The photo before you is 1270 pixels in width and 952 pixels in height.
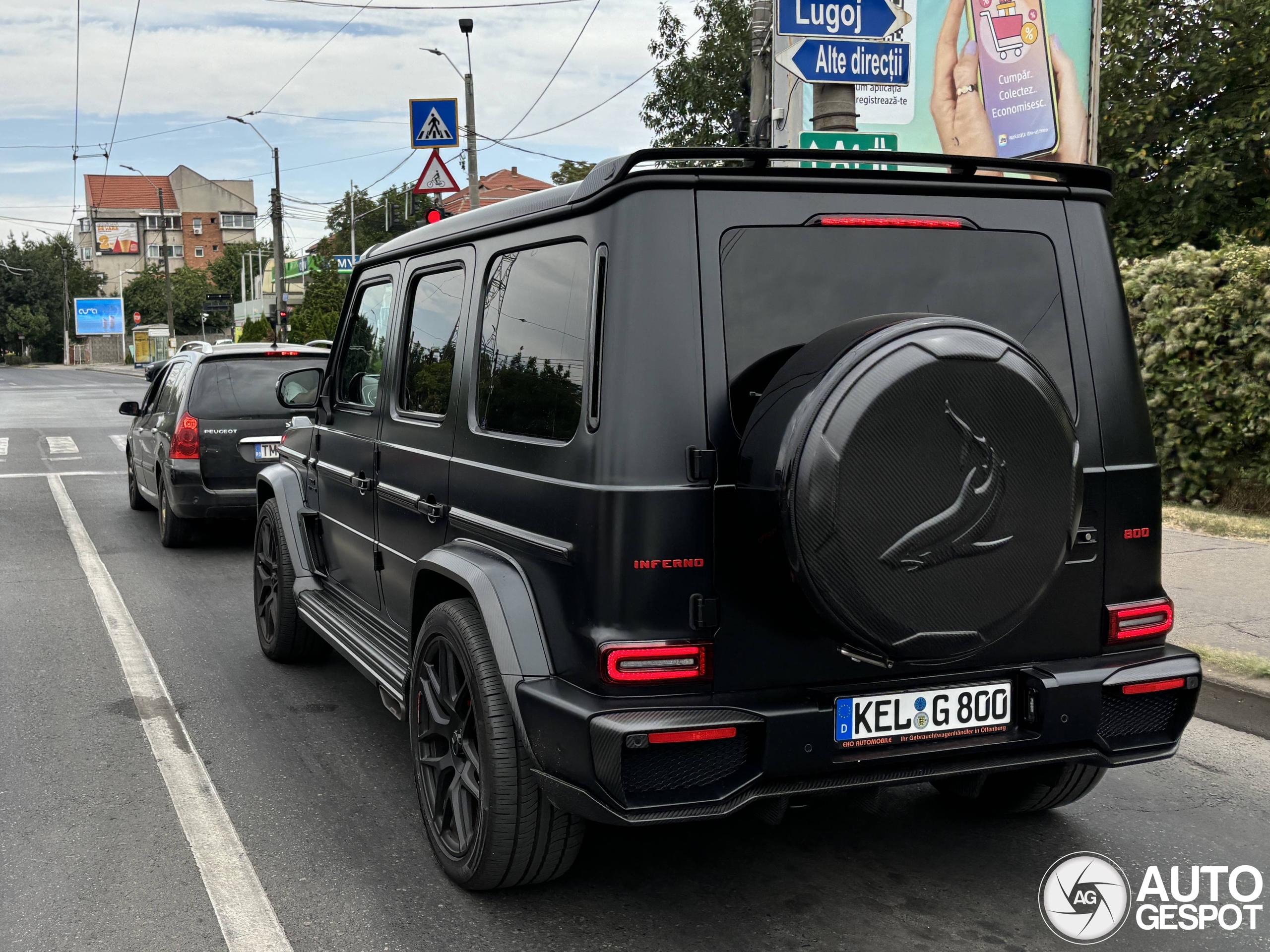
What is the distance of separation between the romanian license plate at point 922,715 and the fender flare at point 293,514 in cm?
333

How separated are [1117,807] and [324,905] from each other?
8.92ft

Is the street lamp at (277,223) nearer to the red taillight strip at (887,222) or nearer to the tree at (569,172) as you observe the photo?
the tree at (569,172)

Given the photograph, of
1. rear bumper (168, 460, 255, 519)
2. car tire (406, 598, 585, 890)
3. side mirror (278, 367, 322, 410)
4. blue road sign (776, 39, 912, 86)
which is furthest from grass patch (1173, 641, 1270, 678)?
rear bumper (168, 460, 255, 519)

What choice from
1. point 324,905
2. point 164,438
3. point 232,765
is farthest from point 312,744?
point 164,438

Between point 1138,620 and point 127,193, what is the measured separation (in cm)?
13343

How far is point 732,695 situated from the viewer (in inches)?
117

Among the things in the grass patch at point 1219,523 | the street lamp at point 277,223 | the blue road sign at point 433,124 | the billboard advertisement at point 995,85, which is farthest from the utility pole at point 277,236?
the grass patch at point 1219,523

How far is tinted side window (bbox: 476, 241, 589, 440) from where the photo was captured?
318 cm

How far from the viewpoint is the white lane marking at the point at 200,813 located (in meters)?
3.29

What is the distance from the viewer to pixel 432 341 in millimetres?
4199

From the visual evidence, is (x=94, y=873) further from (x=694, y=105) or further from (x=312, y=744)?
(x=694, y=105)

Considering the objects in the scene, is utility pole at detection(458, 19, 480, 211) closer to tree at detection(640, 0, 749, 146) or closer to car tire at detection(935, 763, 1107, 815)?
tree at detection(640, 0, 749, 146)

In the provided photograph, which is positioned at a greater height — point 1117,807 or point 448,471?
point 448,471

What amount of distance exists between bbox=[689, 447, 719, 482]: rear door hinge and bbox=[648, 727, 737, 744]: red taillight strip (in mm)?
608
